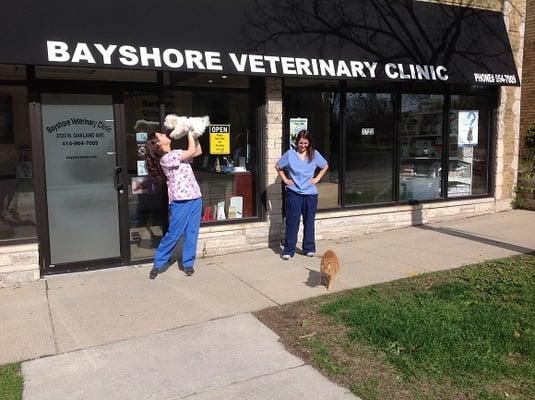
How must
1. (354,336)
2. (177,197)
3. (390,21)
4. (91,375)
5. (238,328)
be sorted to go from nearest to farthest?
(91,375)
(354,336)
(238,328)
(177,197)
(390,21)

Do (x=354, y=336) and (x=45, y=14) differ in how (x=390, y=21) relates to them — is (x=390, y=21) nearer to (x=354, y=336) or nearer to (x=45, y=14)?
(x=45, y=14)

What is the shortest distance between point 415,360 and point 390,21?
18.3ft

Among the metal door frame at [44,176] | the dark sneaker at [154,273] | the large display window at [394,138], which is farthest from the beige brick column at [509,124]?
the metal door frame at [44,176]

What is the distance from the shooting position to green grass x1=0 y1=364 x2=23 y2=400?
138 inches

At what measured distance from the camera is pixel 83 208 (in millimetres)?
6195

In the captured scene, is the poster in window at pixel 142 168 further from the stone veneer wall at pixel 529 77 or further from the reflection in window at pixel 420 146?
the stone veneer wall at pixel 529 77

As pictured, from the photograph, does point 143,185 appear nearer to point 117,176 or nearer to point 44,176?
point 117,176

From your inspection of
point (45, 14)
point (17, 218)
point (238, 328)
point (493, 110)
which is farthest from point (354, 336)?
point (493, 110)

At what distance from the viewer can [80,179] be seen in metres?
6.14

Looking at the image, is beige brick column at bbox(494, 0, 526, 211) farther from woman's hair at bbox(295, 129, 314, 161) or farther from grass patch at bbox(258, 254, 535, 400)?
woman's hair at bbox(295, 129, 314, 161)

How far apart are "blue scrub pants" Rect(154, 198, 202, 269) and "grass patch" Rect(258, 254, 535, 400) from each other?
155cm

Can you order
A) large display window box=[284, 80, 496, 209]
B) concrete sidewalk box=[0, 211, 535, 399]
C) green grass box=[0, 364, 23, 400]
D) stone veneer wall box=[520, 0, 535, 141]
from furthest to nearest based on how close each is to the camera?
stone veneer wall box=[520, 0, 535, 141]
large display window box=[284, 80, 496, 209]
concrete sidewalk box=[0, 211, 535, 399]
green grass box=[0, 364, 23, 400]

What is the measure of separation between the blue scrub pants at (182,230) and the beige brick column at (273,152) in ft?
4.77

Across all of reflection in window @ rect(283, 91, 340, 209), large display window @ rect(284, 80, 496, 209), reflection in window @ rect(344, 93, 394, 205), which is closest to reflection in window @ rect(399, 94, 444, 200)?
large display window @ rect(284, 80, 496, 209)
